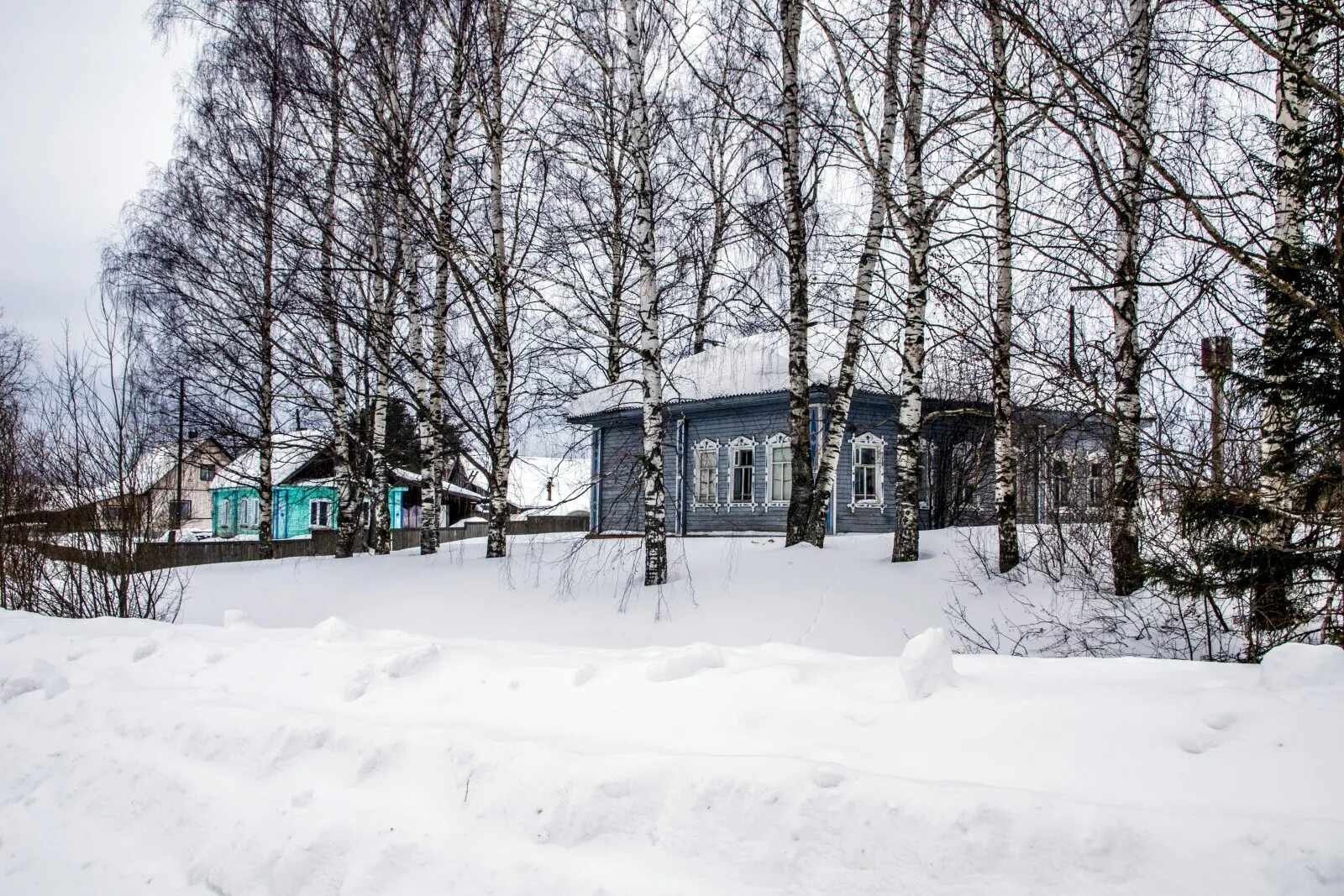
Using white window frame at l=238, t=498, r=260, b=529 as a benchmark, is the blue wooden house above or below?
above

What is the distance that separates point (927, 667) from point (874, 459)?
1559cm

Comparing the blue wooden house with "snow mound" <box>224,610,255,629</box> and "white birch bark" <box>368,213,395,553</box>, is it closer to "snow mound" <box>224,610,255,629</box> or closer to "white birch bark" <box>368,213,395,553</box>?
"white birch bark" <box>368,213,395,553</box>

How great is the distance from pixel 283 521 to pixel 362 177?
27348mm

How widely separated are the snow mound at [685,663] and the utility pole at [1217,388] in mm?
3162

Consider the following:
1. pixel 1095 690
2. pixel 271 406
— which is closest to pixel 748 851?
pixel 1095 690

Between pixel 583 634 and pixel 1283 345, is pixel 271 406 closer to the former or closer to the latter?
pixel 583 634

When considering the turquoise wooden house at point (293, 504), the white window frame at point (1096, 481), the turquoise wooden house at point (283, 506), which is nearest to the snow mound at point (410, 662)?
the white window frame at point (1096, 481)

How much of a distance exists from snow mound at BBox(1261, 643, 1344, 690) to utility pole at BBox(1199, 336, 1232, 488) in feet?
6.48

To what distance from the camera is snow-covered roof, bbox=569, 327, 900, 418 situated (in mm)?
17270

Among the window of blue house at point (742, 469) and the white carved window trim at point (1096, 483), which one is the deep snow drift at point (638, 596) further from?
the window of blue house at point (742, 469)

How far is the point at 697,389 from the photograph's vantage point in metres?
19.7

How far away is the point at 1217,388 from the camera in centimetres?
572

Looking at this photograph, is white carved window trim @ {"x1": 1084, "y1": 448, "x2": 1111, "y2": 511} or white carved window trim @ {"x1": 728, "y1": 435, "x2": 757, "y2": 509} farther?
white carved window trim @ {"x1": 728, "y1": 435, "x2": 757, "y2": 509}

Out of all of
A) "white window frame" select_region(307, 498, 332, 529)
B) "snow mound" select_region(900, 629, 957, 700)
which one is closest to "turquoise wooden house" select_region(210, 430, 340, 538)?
"white window frame" select_region(307, 498, 332, 529)
